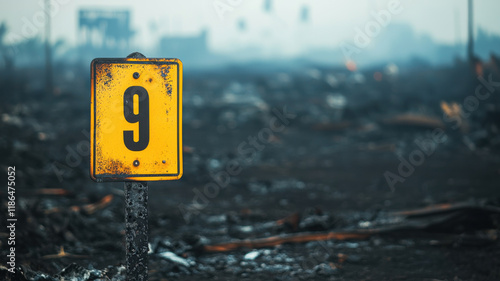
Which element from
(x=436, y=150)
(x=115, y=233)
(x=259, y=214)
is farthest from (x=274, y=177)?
(x=436, y=150)

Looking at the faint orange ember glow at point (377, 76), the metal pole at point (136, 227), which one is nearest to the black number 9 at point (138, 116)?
the metal pole at point (136, 227)

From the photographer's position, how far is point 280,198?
22.7 feet

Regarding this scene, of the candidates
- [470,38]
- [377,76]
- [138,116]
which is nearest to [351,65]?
[377,76]

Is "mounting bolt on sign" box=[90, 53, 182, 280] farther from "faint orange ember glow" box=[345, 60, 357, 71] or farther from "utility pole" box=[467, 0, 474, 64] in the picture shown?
"faint orange ember glow" box=[345, 60, 357, 71]

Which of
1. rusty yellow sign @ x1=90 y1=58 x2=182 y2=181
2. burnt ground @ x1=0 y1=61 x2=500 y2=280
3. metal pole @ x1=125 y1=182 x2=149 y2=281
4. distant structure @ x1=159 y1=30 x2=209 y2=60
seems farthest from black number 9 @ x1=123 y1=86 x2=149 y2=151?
distant structure @ x1=159 y1=30 x2=209 y2=60

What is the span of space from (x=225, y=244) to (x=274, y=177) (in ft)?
16.5

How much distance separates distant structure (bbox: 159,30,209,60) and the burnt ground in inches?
919

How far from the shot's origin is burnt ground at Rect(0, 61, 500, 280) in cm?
356

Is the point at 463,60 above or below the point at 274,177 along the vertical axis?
above

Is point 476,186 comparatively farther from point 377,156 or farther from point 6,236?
point 6,236

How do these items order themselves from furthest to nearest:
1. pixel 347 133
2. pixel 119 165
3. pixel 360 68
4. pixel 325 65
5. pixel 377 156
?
pixel 325 65
pixel 360 68
pixel 347 133
pixel 377 156
pixel 119 165

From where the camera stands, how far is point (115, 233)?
15.5 ft

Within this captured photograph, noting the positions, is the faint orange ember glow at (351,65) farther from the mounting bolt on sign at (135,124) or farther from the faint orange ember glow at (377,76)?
the mounting bolt on sign at (135,124)

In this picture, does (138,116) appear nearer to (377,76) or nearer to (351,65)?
(377,76)
